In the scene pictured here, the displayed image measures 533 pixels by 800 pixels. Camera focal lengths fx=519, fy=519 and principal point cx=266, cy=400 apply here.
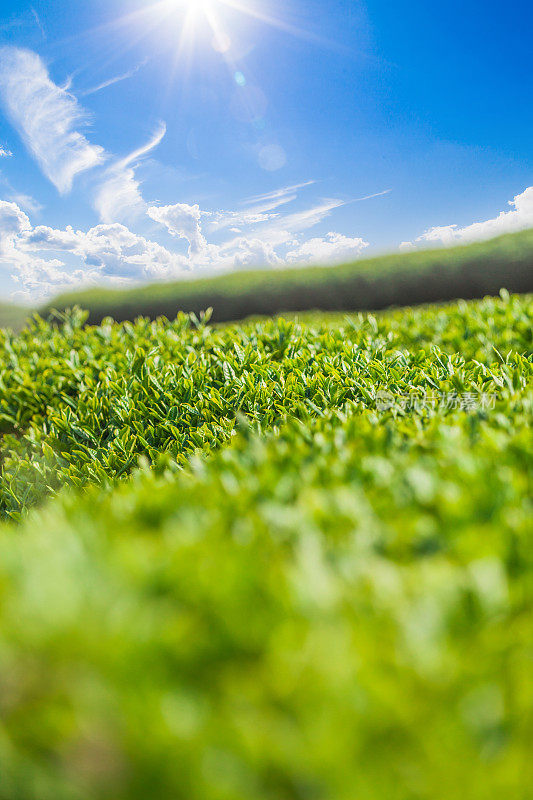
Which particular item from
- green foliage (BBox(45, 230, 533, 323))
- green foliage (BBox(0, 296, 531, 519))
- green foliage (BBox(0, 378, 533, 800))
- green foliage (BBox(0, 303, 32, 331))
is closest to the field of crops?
green foliage (BBox(0, 378, 533, 800))

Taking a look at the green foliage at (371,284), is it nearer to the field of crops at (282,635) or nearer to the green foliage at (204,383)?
the green foliage at (204,383)

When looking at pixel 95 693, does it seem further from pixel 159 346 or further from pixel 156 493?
pixel 159 346

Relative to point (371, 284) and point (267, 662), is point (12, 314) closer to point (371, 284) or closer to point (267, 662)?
point (371, 284)

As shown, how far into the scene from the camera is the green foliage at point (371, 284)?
661 inches

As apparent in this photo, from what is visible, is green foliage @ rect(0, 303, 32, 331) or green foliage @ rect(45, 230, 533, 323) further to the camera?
green foliage @ rect(0, 303, 32, 331)

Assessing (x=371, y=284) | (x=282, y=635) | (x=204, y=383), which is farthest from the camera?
(x=371, y=284)

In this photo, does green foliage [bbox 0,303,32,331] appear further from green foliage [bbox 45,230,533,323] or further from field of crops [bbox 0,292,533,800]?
field of crops [bbox 0,292,533,800]

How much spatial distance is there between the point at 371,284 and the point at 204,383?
13.8 meters

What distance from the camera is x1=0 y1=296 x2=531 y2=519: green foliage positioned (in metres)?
4.60

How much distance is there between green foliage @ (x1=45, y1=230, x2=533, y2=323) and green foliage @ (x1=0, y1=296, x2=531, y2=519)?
1098 cm

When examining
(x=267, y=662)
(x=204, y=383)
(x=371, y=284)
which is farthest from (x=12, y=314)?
(x=267, y=662)

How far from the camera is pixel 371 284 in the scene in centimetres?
1781

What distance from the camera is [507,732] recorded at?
115cm

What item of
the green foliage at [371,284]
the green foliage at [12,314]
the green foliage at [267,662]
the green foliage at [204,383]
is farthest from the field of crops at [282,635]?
the green foliage at [12,314]
